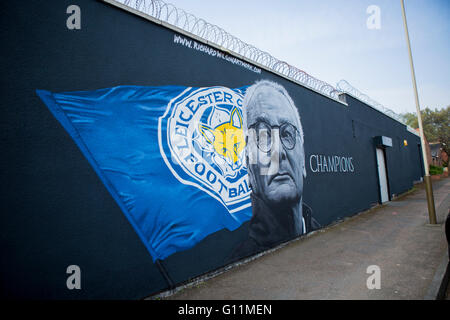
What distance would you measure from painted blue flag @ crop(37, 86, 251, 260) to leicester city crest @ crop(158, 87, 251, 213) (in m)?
0.02

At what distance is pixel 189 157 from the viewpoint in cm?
384

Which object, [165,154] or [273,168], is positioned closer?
[165,154]

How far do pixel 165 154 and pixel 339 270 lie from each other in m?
3.34

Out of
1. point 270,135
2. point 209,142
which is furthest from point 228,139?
point 270,135

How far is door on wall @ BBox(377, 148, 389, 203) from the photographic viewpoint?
11.0 metres

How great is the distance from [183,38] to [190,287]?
3970 millimetres

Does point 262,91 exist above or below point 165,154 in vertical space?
above

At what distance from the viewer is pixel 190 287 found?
138 inches

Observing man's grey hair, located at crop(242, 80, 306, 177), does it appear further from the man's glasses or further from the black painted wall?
the black painted wall

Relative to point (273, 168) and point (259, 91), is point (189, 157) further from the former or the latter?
point (259, 91)

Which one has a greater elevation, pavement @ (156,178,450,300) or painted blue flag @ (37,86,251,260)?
painted blue flag @ (37,86,251,260)

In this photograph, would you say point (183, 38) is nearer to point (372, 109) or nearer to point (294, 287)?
point (294, 287)

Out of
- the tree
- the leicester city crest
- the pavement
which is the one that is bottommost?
the pavement

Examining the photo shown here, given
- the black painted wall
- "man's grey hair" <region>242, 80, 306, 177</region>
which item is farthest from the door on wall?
the black painted wall
